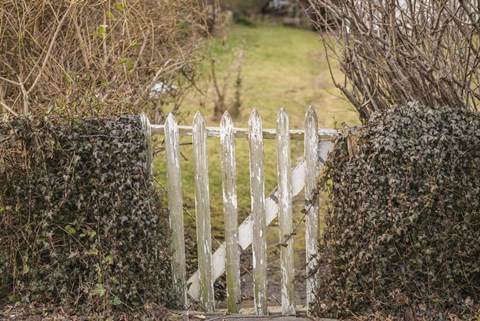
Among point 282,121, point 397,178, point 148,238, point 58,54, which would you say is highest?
point 58,54

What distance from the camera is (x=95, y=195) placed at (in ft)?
15.6

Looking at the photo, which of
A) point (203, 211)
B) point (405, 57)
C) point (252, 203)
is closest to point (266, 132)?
point (252, 203)

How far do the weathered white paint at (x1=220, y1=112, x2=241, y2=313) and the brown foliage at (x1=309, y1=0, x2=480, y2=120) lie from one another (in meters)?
0.83

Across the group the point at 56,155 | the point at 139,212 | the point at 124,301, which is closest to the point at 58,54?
the point at 56,155

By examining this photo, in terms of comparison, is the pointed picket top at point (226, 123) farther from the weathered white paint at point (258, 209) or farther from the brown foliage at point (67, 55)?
the brown foliage at point (67, 55)

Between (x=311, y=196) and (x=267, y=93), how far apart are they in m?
9.10

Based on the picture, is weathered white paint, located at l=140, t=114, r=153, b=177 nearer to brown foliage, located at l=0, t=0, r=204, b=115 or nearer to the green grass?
brown foliage, located at l=0, t=0, r=204, b=115

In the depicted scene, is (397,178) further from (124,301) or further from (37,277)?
(37,277)

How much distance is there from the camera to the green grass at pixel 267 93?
353 inches

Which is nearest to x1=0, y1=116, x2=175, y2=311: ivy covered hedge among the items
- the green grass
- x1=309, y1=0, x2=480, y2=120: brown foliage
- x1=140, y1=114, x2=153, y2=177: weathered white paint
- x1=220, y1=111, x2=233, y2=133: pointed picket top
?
x1=140, y1=114, x2=153, y2=177: weathered white paint

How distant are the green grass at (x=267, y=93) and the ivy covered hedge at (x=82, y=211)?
7.65 feet

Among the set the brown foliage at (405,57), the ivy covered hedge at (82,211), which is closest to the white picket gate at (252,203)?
the ivy covered hedge at (82,211)

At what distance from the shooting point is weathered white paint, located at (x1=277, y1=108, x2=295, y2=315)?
4.81 meters

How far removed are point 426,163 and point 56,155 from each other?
230 cm
